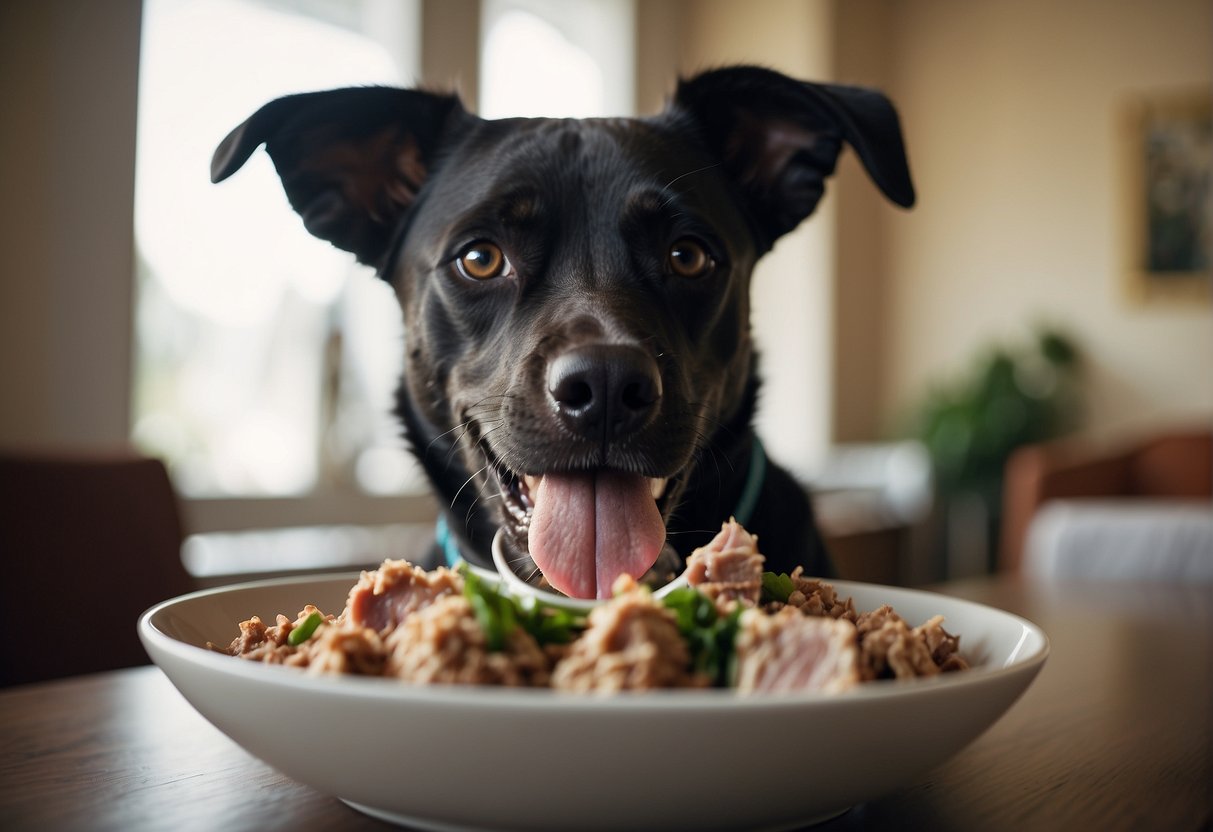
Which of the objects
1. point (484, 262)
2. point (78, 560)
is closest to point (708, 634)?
point (484, 262)

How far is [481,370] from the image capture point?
Answer: 1167mm

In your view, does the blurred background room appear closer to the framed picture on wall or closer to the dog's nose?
the framed picture on wall

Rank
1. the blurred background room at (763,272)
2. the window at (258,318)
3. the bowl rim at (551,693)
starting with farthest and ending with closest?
the window at (258,318)
the blurred background room at (763,272)
the bowl rim at (551,693)

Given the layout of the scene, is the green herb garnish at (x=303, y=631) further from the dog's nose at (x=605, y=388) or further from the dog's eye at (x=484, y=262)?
the dog's eye at (x=484, y=262)

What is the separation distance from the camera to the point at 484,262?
1.18 meters

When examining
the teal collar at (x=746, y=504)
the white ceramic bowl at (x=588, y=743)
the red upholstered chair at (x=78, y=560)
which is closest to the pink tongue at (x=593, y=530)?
the teal collar at (x=746, y=504)

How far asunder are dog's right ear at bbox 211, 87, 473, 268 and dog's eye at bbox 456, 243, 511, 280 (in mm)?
218

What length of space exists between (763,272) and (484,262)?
4.70 metres

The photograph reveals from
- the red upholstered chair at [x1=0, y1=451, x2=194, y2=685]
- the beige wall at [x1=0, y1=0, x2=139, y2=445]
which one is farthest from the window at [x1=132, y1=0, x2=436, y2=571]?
the red upholstered chair at [x1=0, y1=451, x2=194, y2=685]

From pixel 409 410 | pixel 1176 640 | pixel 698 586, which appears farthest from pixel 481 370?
pixel 1176 640

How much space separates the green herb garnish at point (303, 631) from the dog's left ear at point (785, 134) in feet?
2.60

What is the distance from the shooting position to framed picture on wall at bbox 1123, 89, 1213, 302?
5473mm

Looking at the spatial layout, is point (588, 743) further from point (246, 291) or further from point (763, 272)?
point (763, 272)

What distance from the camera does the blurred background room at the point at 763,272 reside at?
2.69 meters
